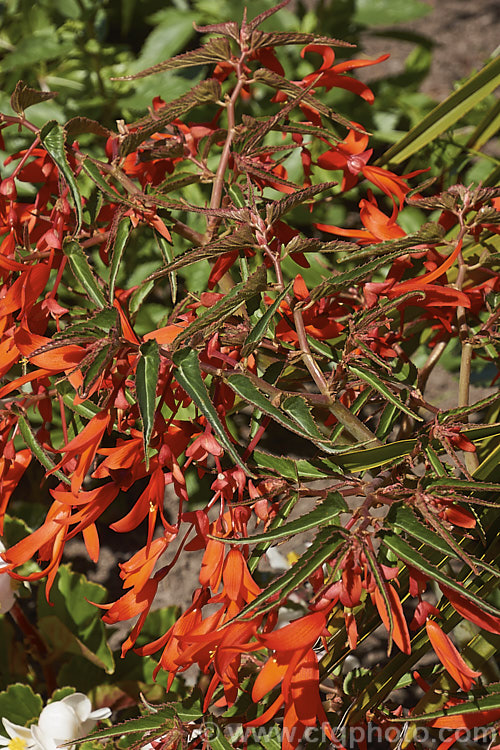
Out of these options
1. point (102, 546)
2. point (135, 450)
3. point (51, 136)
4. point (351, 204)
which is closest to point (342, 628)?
point (135, 450)

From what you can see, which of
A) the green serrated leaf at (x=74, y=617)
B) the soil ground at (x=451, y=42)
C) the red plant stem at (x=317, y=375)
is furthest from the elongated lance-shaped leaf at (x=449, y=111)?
the soil ground at (x=451, y=42)

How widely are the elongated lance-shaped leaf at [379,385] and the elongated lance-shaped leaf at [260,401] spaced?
56mm

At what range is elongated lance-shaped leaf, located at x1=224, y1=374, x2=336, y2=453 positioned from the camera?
0.48 meters

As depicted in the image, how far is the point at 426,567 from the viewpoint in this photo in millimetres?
455

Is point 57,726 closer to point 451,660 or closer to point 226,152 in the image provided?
point 451,660

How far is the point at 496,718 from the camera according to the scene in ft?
1.90

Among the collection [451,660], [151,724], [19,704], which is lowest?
[19,704]

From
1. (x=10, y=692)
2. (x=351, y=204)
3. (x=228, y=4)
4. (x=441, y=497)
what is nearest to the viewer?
(x=441, y=497)

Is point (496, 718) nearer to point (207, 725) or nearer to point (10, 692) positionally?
point (207, 725)

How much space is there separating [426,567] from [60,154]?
0.40 metres

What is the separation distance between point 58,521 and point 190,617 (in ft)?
0.47

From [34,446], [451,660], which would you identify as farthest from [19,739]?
[451,660]

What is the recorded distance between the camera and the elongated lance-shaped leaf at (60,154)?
0.55 m

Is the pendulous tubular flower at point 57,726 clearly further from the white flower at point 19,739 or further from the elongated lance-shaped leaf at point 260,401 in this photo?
the elongated lance-shaped leaf at point 260,401
